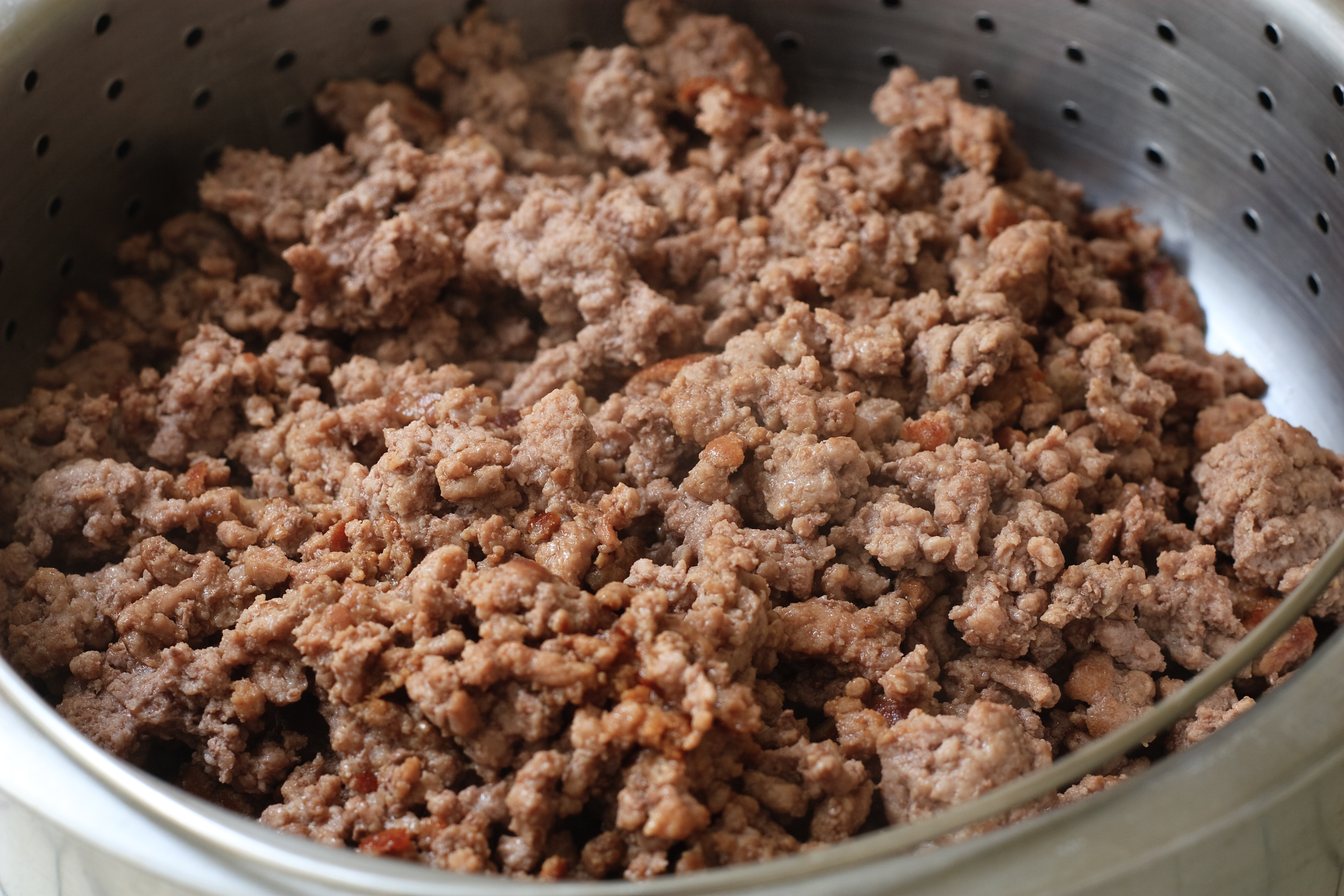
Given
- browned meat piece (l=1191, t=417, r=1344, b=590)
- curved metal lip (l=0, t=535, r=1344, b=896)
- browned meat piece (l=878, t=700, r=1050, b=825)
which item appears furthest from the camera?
browned meat piece (l=1191, t=417, r=1344, b=590)

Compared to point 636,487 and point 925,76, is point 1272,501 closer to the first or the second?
point 636,487

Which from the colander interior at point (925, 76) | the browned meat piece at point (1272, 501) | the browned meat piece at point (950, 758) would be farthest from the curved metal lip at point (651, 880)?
the colander interior at point (925, 76)

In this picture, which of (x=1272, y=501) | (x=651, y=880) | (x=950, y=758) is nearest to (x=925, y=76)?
(x=1272, y=501)

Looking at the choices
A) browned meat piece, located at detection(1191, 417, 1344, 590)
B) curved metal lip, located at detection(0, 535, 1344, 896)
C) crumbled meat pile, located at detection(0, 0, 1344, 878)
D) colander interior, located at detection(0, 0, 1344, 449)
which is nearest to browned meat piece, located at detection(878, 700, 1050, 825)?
crumbled meat pile, located at detection(0, 0, 1344, 878)

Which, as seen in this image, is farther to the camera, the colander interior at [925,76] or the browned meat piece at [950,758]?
the colander interior at [925,76]

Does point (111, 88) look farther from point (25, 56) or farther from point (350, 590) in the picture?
point (350, 590)

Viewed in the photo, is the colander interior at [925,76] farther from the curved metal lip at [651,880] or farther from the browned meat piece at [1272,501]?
the curved metal lip at [651,880]

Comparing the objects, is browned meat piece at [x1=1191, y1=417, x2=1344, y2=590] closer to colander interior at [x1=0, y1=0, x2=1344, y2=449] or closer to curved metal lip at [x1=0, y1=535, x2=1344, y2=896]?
colander interior at [x1=0, y1=0, x2=1344, y2=449]
